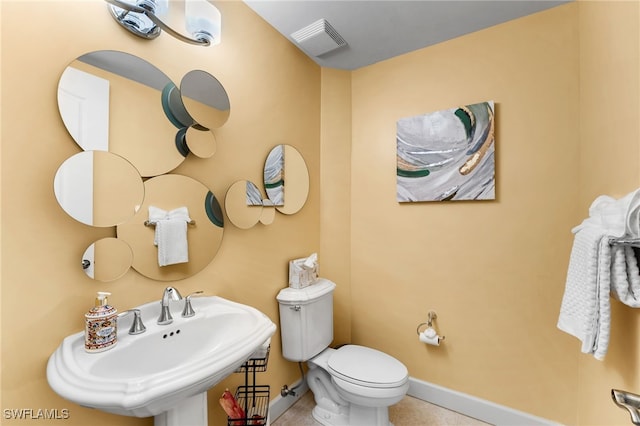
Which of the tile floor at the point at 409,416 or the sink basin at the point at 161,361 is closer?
the sink basin at the point at 161,361

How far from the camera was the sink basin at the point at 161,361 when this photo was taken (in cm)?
70

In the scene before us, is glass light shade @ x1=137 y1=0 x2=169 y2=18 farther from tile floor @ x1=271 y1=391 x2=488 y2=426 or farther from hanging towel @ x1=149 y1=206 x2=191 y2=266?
tile floor @ x1=271 y1=391 x2=488 y2=426

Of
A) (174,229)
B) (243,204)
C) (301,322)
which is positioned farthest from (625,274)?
(174,229)

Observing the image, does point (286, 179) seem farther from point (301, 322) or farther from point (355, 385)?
point (355, 385)

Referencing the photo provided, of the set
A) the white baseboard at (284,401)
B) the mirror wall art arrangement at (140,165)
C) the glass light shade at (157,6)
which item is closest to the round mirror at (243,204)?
the mirror wall art arrangement at (140,165)

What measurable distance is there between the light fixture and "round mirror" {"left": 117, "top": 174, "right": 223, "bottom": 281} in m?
0.56

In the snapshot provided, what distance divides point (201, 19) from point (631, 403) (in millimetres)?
1987

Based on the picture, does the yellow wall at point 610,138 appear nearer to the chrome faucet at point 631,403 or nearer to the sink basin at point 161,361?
the chrome faucet at point 631,403

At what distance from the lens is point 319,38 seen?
1788 millimetres

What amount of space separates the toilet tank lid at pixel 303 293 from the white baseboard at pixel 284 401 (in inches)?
23.3

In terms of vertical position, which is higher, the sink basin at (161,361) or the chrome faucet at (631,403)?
the sink basin at (161,361)

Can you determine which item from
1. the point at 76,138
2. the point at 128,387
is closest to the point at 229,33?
the point at 76,138

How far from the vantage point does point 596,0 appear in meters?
1.33

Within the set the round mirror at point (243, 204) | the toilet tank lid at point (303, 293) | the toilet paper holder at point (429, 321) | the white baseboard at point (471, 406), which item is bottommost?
the white baseboard at point (471, 406)
